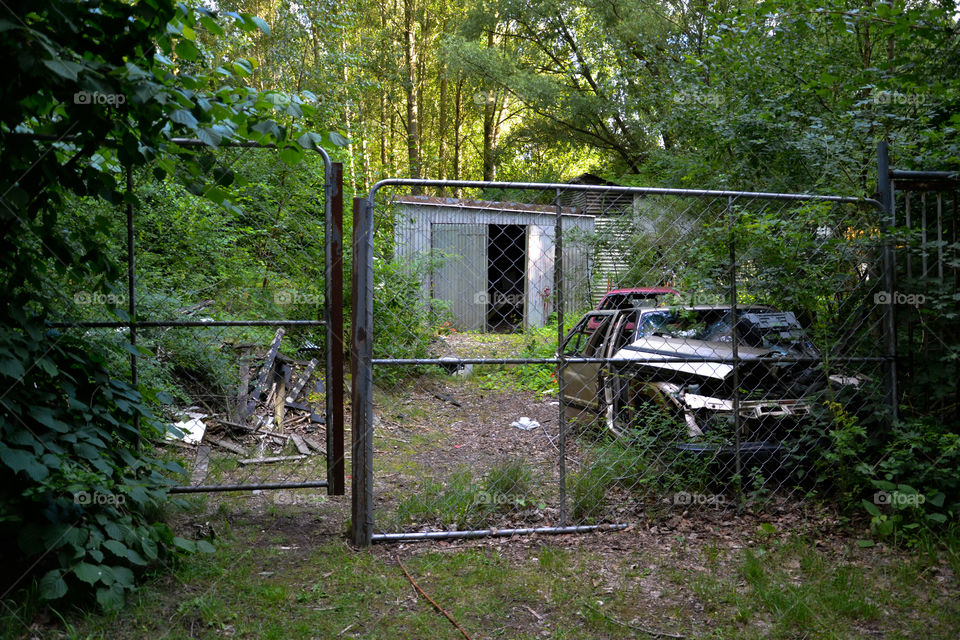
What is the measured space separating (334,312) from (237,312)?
210cm

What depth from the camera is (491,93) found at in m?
20.1

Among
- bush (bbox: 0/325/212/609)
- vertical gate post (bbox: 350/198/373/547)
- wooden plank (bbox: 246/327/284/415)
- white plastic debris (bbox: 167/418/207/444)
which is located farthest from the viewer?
wooden plank (bbox: 246/327/284/415)

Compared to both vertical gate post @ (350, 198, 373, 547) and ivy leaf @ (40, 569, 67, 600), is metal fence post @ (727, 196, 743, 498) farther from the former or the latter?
ivy leaf @ (40, 569, 67, 600)

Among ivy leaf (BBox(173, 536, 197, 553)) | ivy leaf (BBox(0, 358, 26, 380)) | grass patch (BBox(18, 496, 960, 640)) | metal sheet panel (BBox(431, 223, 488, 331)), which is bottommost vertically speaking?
grass patch (BBox(18, 496, 960, 640))

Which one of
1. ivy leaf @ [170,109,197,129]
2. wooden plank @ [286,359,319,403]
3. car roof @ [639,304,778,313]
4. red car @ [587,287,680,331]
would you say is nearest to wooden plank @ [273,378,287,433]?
wooden plank @ [286,359,319,403]

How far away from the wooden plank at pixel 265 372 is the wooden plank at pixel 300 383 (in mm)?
359

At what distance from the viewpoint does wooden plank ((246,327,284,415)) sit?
252 inches

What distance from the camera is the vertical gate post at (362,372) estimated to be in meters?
3.68

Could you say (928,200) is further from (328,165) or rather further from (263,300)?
(263,300)

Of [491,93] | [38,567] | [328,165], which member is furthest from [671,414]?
[491,93]

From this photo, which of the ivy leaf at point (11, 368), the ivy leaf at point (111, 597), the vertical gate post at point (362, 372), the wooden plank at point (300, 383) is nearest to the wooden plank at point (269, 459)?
the wooden plank at point (300, 383)

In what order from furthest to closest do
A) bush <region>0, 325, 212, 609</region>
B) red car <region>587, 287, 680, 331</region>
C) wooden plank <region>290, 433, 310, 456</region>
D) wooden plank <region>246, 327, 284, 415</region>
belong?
wooden plank <region>246, 327, 284, 415</region> < wooden plank <region>290, 433, 310, 456</region> < red car <region>587, 287, 680, 331</region> < bush <region>0, 325, 212, 609</region>

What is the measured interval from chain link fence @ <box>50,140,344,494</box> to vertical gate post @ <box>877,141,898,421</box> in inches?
146

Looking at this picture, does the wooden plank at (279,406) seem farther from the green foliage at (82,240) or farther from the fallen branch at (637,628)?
the fallen branch at (637,628)
